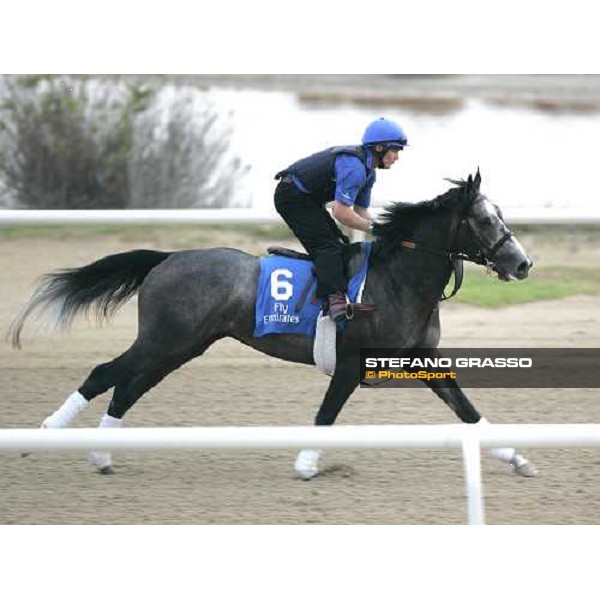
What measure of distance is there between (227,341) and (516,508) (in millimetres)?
3927

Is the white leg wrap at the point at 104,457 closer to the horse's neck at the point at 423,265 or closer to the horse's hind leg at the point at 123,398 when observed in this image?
the horse's hind leg at the point at 123,398

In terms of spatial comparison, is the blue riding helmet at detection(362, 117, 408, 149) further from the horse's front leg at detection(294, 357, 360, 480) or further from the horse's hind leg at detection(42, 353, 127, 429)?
the horse's hind leg at detection(42, 353, 127, 429)

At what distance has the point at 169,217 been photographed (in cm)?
755

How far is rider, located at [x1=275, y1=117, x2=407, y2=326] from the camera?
5.24m

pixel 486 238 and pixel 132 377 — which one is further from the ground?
pixel 486 238

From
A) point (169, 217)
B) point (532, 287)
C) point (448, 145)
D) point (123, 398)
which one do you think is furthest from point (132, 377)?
point (448, 145)

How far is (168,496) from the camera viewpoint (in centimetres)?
495

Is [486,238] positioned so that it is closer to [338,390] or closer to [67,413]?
[338,390]

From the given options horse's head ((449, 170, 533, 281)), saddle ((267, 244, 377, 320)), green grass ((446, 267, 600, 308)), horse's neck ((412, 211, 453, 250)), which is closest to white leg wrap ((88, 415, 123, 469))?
saddle ((267, 244, 377, 320))

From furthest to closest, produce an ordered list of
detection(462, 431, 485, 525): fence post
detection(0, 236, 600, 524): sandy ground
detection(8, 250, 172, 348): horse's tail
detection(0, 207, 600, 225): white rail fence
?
detection(0, 207, 600, 225): white rail fence → detection(8, 250, 172, 348): horse's tail → detection(0, 236, 600, 524): sandy ground → detection(462, 431, 485, 525): fence post

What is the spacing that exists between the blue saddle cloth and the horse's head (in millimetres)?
477

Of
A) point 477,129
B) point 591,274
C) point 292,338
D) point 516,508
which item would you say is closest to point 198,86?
point 477,129

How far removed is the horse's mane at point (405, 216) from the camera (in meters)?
5.42

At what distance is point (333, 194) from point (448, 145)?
9.21 metres
